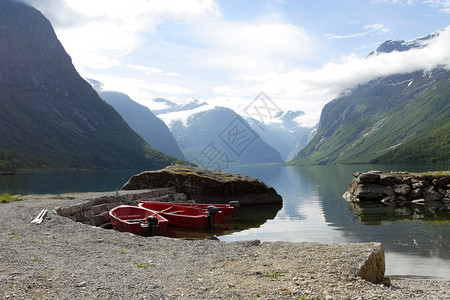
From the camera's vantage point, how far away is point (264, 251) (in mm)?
16016

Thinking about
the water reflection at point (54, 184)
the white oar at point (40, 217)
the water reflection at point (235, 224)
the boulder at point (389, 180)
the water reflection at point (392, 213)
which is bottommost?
the water reflection at point (54, 184)

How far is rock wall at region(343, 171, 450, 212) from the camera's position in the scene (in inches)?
1674

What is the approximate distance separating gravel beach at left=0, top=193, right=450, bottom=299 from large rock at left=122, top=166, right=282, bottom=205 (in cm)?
2734

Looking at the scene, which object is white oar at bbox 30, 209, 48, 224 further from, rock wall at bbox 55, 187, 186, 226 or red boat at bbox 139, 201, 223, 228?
red boat at bbox 139, 201, 223, 228

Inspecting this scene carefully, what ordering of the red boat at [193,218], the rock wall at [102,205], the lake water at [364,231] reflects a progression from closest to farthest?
the lake water at [364,231] → the rock wall at [102,205] → the red boat at [193,218]

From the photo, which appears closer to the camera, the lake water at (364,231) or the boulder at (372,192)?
the lake water at (364,231)

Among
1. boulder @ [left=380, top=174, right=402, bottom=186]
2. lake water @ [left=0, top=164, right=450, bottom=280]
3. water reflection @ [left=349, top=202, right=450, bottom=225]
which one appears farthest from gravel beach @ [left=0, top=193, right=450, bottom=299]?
boulder @ [left=380, top=174, right=402, bottom=186]

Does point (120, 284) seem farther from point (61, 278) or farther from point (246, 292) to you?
point (246, 292)

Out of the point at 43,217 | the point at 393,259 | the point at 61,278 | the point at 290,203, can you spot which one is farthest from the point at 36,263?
the point at 290,203

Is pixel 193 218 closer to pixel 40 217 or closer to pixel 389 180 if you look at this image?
pixel 40 217

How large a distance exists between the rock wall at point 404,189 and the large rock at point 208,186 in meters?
10.9

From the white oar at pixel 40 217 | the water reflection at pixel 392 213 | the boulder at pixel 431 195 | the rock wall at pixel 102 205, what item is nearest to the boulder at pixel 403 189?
the boulder at pixel 431 195

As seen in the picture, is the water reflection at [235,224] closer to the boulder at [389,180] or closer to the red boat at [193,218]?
the red boat at [193,218]

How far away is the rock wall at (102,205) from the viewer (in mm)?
27209
